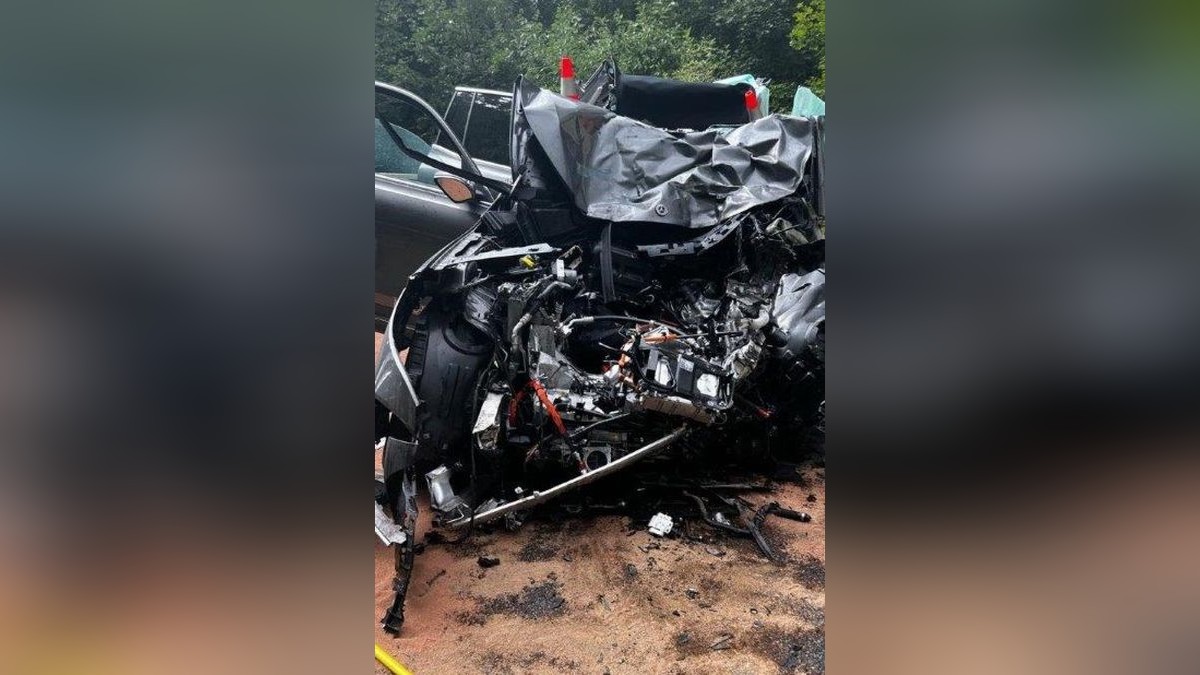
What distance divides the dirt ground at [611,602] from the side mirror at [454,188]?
227 cm

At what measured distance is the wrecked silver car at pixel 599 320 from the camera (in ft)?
11.7

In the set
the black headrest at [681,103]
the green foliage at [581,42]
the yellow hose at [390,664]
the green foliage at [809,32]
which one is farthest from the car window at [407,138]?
the green foliage at [809,32]

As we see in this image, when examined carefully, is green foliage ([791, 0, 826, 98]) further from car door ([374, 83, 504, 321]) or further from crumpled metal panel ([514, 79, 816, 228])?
car door ([374, 83, 504, 321])

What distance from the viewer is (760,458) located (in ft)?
14.4

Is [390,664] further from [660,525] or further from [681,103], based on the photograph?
[681,103]

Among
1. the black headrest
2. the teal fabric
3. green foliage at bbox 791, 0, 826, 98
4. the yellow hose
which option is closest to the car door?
the black headrest

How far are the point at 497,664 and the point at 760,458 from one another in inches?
92.6

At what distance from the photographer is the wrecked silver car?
3.58 meters

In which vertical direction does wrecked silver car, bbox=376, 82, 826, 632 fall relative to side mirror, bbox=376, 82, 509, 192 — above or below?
below

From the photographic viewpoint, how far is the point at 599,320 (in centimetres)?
409

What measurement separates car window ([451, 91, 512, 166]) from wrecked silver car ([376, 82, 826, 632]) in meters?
1.01
